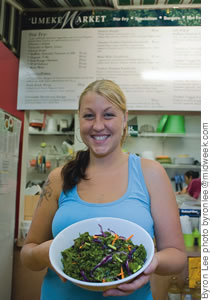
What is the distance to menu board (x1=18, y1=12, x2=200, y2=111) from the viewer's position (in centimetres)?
221

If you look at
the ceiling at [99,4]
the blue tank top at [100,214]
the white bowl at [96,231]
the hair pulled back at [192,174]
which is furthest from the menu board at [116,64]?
the white bowl at [96,231]

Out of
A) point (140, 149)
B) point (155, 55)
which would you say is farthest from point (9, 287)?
point (155, 55)

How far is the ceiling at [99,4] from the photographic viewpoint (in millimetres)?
2203

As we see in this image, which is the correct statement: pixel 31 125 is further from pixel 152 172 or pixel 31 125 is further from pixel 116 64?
pixel 152 172

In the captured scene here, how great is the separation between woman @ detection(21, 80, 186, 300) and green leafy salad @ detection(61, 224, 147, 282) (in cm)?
8

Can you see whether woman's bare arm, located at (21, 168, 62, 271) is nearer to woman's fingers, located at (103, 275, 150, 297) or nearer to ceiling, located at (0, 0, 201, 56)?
woman's fingers, located at (103, 275, 150, 297)

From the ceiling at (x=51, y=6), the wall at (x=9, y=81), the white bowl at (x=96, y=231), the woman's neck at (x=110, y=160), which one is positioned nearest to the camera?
the white bowl at (x=96, y=231)

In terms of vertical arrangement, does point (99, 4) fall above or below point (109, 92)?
above

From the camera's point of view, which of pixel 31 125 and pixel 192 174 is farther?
pixel 192 174

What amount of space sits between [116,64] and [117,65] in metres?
0.01

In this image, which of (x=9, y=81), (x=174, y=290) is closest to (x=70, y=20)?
(x=9, y=81)

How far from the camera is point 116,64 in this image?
7.35 feet

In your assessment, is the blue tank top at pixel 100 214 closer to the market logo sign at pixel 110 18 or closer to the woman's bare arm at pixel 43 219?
the woman's bare arm at pixel 43 219

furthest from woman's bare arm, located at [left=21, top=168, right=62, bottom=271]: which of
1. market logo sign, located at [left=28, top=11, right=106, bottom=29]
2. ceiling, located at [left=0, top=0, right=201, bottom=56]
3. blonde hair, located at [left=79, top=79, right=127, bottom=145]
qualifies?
market logo sign, located at [left=28, top=11, right=106, bottom=29]
